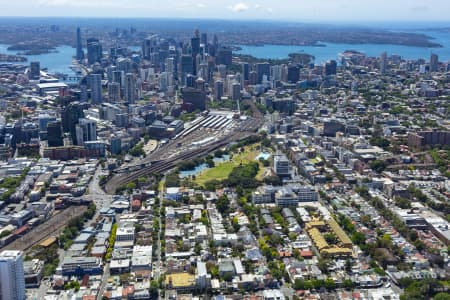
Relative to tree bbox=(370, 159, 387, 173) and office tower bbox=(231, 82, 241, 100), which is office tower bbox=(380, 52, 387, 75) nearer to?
office tower bbox=(231, 82, 241, 100)

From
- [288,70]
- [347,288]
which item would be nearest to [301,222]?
[347,288]

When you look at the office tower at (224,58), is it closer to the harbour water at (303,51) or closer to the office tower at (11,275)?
the harbour water at (303,51)

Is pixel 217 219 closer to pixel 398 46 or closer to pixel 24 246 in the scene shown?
pixel 24 246

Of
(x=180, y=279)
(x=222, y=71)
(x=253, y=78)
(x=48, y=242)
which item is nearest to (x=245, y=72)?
(x=253, y=78)

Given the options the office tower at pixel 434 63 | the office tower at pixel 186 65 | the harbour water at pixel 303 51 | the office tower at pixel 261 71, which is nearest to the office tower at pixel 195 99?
the office tower at pixel 186 65

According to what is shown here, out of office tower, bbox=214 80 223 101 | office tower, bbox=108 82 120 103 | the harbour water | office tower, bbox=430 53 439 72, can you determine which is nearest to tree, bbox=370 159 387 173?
office tower, bbox=214 80 223 101
